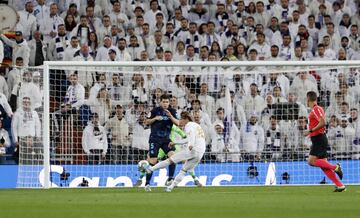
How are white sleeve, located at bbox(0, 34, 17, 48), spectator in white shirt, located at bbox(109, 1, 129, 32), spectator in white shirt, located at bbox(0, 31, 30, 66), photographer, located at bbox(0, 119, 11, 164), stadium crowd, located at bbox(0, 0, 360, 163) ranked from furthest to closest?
spectator in white shirt, located at bbox(109, 1, 129, 32) → white sleeve, located at bbox(0, 34, 17, 48) → spectator in white shirt, located at bbox(0, 31, 30, 66) → stadium crowd, located at bbox(0, 0, 360, 163) → photographer, located at bbox(0, 119, 11, 164)

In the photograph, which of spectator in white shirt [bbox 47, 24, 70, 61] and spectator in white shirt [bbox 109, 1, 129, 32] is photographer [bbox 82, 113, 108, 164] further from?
spectator in white shirt [bbox 109, 1, 129, 32]

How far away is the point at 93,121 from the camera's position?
27.6 metres

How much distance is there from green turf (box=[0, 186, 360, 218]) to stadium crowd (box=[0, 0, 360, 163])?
5.66 meters

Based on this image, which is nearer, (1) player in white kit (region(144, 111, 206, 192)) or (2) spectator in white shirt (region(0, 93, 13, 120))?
(1) player in white kit (region(144, 111, 206, 192))

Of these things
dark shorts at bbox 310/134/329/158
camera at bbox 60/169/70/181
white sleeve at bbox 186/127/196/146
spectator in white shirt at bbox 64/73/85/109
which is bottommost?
camera at bbox 60/169/70/181

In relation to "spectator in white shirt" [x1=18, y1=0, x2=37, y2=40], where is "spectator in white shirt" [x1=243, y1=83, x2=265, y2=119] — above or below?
below

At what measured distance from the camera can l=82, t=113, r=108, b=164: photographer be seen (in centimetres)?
2733

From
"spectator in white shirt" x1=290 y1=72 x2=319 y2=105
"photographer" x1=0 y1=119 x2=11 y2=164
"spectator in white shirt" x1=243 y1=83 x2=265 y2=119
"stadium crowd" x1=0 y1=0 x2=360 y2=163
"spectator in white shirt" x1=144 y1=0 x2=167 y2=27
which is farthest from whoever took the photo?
"spectator in white shirt" x1=144 y1=0 x2=167 y2=27

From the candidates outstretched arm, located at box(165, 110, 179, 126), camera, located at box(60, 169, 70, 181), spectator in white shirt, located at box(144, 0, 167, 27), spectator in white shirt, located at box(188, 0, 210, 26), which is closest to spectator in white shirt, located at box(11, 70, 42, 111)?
camera, located at box(60, 169, 70, 181)

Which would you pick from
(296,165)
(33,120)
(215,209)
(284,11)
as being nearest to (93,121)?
(33,120)

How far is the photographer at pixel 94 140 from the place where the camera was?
27.3 m

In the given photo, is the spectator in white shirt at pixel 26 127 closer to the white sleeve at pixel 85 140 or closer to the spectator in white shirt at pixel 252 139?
the white sleeve at pixel 85 140

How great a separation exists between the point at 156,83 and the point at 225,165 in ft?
9.38

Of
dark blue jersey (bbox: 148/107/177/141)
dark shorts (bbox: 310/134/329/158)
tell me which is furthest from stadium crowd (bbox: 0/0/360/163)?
dark shorts (bbox: 310/134/329/158)
